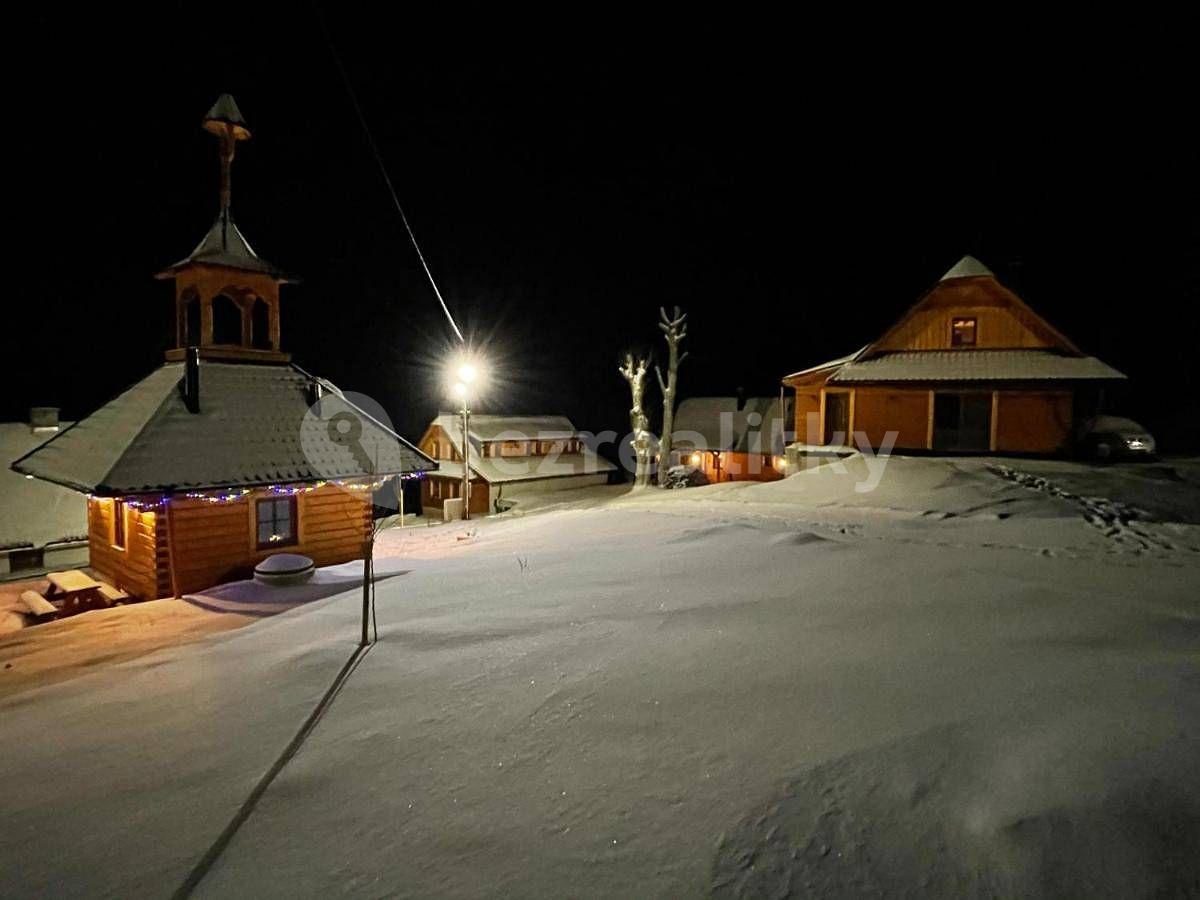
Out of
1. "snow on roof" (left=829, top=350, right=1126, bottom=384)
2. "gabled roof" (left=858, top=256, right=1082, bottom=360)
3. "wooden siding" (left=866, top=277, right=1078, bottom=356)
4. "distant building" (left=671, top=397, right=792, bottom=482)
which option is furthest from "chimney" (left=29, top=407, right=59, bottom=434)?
"gabled roof" (left=858, top=256, right=1082, bottom=360)

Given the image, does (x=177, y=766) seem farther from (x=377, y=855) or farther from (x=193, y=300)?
(x=193, y=300)

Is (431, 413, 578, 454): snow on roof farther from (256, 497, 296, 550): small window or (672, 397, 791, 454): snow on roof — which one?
(256, 497, 296, 550): small window

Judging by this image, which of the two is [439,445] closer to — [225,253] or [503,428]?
[503,428]

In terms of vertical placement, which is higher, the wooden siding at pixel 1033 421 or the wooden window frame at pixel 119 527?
the wooden siding at pixel 1033 421

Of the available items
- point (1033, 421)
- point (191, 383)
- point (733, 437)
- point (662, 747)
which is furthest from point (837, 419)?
point (662, 747)

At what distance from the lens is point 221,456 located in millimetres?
13008

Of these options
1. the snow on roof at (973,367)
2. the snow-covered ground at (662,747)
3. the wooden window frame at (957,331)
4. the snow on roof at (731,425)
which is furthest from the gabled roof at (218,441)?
Answer: the snow on roof at (731,425)

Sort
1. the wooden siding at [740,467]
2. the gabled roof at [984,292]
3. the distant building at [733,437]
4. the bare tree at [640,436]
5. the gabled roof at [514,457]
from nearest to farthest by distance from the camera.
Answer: the gabled roof at [984,292] → the bare tree at [640,436] → the gabled roof at [514,457] → the wooden siding at [740,467] → the distant building at [733,437]

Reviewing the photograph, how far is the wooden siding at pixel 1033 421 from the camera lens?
21.2m

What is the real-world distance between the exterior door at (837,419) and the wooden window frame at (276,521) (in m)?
17.9

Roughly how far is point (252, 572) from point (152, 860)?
11.2m

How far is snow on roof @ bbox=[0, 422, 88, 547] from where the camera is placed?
866 inches

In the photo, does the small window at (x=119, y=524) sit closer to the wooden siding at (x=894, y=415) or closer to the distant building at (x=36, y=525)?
the distant building at (x=36, y=525)

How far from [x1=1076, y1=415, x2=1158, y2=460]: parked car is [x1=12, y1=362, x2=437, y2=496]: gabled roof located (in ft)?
67.2
